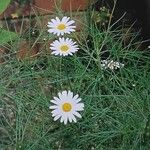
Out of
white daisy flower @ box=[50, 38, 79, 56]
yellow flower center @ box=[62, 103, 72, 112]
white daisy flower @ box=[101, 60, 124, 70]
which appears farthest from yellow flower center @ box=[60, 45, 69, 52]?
yellow flower center @ box=[62, 103, 72, 112]

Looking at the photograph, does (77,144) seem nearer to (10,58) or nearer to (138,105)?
(138,105)

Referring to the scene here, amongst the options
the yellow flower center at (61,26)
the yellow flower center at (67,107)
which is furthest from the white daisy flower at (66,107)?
the yellow flower center at (61,26)

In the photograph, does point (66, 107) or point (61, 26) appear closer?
point (66, 107)

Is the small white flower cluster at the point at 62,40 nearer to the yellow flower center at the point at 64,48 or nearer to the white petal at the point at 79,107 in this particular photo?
the yellow flower center at the point at 64,48

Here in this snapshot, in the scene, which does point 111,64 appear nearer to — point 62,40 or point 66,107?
point 62,40

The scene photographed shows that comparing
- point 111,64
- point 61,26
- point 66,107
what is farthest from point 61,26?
point 66,107

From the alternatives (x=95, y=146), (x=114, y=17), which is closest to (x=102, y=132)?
(x=95, y=146)

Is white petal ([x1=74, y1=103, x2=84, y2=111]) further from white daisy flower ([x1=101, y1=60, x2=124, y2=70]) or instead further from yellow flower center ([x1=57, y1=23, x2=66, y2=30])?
yellow flower center ([x1=57, y1=23, x2=66, y2=30])
